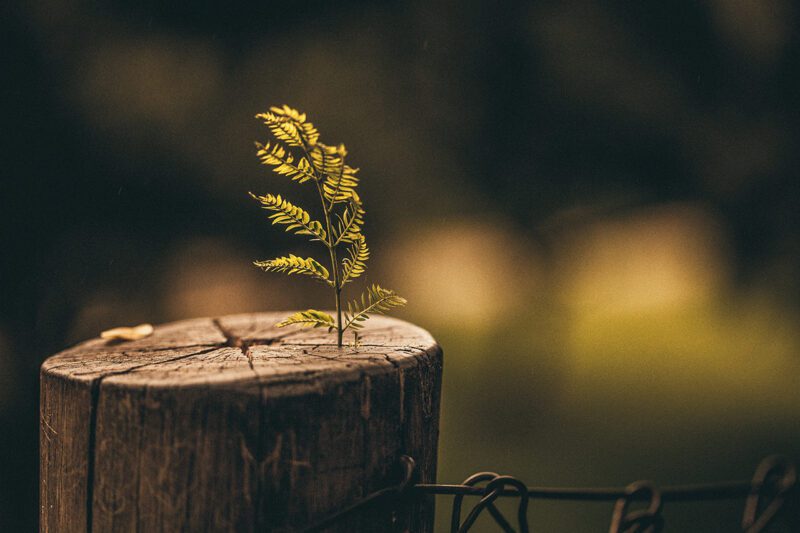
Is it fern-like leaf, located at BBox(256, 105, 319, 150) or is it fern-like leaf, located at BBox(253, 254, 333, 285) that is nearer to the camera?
fern-like leaf, located at BBox(256, 105, 319, 150)

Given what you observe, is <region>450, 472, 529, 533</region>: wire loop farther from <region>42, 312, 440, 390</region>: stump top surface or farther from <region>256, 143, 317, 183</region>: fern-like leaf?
<region>256, 143, 317, 183</region>: fern-like leaf

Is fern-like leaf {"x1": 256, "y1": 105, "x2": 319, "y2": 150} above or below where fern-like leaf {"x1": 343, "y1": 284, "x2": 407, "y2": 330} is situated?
above

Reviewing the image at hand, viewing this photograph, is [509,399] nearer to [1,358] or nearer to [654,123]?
[654,123]

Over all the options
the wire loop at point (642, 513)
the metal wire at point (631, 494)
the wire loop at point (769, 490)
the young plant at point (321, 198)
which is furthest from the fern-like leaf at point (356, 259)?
the wire loop at point (769, 490)

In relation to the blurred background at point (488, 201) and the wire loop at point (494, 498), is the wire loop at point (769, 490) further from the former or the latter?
the blurred background at point (488, 201)

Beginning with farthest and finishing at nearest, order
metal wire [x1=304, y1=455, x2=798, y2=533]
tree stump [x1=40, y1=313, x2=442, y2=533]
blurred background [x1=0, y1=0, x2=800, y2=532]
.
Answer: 1. blurred background [x1=0, y1=0, x2=800, y2=532]
2. metal wire [x1=304, y1=455, x2=798, y2=533]
3. tree stump [x1=40, y1=313, x2=442, y2=533]

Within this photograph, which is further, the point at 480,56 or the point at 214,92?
the point at 480,56

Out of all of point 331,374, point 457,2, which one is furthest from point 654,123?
point 331,374

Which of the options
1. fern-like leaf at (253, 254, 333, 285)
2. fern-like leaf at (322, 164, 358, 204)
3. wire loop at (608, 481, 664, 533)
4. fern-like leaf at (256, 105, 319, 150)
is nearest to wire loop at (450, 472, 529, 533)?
wire loop at (608, 481, 664, 533)
